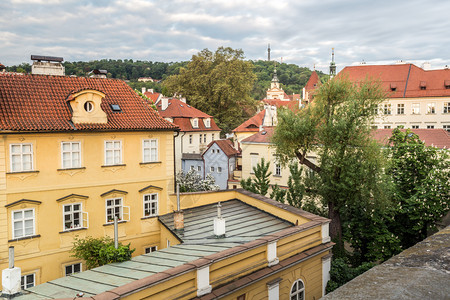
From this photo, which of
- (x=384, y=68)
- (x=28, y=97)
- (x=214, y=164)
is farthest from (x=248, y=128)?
(x=28, y=97)

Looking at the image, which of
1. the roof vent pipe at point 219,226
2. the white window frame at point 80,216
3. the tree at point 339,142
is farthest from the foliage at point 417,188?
the white window frame at point 80,216

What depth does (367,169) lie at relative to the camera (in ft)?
56.8

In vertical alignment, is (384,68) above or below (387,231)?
above

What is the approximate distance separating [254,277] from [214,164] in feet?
99.0

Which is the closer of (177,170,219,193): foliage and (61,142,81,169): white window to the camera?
(61,142,81,169): white window

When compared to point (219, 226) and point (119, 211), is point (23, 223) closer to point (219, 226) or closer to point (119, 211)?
point (119, 211)

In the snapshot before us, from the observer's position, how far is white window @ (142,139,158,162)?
1941cm

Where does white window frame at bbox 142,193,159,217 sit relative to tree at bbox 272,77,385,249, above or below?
below

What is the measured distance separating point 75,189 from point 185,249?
806cm

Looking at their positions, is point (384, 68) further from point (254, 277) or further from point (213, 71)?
point (254, 277)

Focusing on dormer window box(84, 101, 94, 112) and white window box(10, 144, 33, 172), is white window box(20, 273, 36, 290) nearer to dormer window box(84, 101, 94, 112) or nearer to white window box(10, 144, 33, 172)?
white window box(10, 144, 33, 172)

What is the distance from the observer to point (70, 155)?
17078mm

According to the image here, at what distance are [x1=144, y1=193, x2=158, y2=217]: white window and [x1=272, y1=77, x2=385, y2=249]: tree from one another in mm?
6980

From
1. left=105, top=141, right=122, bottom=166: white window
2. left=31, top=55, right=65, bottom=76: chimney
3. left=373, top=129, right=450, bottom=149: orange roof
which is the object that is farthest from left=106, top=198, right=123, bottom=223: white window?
left=373, top=129, right=450, bottom=149: orange roof
